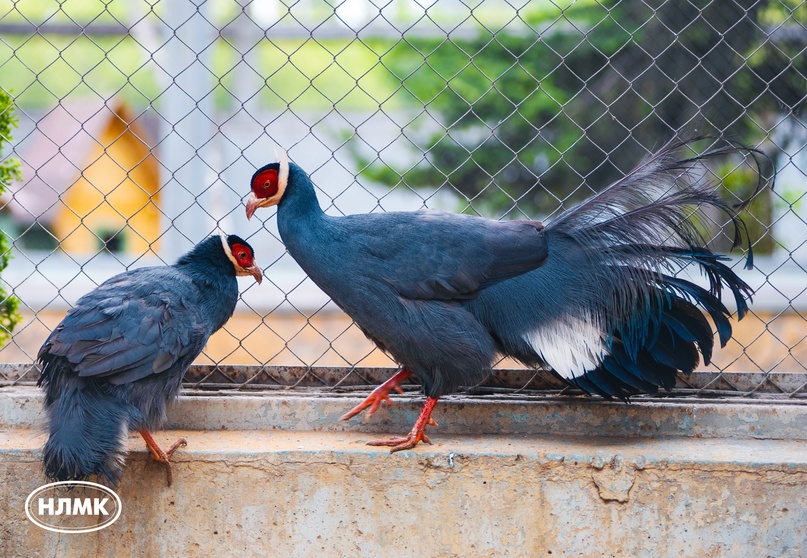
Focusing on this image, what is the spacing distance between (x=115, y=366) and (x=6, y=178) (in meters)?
1.00

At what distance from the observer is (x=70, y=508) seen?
270 centimetres

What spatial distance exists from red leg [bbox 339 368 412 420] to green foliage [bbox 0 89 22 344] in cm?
132

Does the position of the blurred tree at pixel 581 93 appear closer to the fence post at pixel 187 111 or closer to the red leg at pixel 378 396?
the fence post at pixel 187 111

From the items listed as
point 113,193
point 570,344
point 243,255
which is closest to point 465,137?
point 113,193

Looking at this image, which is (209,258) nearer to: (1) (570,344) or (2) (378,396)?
(2) (378,396)

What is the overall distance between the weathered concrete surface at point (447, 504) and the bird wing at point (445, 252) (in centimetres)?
57

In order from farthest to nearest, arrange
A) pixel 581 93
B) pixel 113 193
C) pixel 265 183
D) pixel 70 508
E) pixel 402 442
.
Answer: pixel 113 193, pixel 581 93, pixel 265 183, pixel 402 442, pixel 70 508

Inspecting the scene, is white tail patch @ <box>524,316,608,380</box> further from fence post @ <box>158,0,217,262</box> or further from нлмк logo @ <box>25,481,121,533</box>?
fence post @ <box>158,0,217,262</box>

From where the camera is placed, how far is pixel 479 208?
8812 mm

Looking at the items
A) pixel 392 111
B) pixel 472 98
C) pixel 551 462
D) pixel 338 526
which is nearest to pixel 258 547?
pixel 338 526

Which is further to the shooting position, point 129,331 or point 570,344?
point 570,344

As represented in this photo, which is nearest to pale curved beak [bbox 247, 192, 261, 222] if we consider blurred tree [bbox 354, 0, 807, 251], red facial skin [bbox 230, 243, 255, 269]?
red facial skin [bbox 230, 243, 255, 269]

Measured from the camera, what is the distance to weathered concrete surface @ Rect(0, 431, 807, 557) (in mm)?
2734

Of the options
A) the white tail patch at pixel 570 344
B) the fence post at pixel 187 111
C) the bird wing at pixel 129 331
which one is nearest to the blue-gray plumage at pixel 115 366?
the bird wing at pixel 129 331
